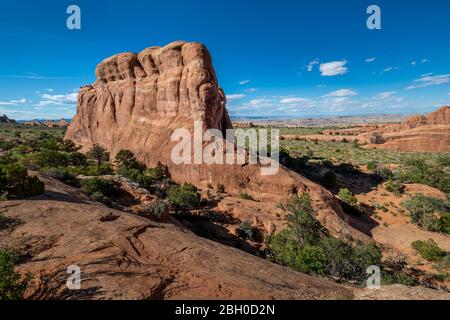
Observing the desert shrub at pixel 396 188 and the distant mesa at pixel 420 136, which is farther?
the distant mesa at pixel 420 136

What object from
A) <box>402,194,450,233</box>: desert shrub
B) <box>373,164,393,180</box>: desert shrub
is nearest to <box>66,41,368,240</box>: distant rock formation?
<box>402,194,450,233</box>: desert shrub

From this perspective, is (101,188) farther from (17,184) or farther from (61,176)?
(17,184)

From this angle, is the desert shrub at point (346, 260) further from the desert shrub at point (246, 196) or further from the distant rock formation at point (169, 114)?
the desert shrub at point (246, 196)

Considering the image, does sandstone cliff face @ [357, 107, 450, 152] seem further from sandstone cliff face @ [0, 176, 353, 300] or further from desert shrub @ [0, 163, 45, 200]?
desert shrub @ [0, 163, 45, 200]

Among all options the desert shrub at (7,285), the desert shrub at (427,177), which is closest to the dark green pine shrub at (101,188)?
the desert shrub at (7,285)

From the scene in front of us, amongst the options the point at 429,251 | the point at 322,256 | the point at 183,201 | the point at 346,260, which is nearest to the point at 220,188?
the point at 183,201
